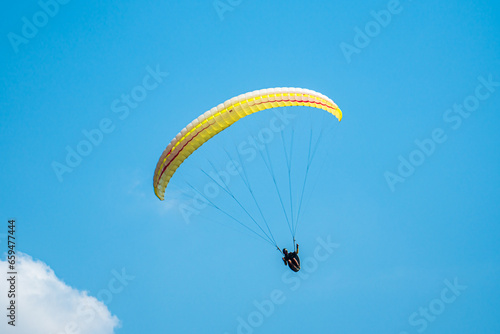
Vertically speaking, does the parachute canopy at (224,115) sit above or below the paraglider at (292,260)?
above

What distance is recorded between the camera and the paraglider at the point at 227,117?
71.3 feet

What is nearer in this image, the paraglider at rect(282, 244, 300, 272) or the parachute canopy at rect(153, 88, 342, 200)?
the parachute canopy at rect(153, 88, 342, 200)

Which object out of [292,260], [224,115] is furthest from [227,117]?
[292,260]

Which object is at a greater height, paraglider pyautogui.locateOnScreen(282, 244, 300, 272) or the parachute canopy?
the parachute canopy

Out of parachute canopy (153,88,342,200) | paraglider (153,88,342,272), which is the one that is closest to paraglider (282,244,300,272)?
paraglider (153,88,342,272)

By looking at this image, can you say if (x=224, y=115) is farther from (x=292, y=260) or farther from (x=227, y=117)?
(x=292, y=260)

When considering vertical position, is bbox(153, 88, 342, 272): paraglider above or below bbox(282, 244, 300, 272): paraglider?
above

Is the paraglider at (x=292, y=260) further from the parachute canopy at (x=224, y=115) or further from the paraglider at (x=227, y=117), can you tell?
the parachute canopy at (x=224, y=115)

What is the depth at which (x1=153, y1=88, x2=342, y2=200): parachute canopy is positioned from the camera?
71.3 feet

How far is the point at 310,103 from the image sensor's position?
890 inches

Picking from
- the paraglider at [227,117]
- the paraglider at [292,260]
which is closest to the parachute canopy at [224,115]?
the paraglider at [227,117]

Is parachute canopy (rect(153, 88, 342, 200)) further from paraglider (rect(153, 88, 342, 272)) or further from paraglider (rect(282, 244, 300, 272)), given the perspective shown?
paraglider (rect(282, 244, 300, 272))

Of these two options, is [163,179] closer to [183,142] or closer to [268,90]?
[183,142]

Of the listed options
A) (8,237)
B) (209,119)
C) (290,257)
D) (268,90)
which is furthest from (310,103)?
(8,237)
